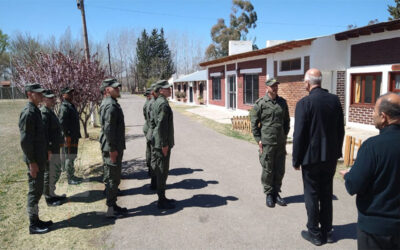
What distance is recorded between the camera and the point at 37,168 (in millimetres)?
3996

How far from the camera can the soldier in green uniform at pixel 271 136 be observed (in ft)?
15.2

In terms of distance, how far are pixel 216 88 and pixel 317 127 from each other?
20.6 meters

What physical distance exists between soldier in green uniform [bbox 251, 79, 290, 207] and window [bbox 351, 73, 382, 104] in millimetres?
8274

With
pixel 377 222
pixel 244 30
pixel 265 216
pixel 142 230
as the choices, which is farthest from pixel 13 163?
pixel 244 30

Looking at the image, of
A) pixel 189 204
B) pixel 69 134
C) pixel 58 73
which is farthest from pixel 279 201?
pixel 58 73

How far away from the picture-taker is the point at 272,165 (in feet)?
15.4

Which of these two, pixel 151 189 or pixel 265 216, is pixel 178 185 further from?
pixel 265 216

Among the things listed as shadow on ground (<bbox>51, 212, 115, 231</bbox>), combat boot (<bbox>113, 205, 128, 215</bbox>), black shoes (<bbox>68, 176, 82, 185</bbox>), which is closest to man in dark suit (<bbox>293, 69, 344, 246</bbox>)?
combat boot (<bbox>113, 205, 128, 215</bbox>)

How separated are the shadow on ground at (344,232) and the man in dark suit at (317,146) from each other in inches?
7.8

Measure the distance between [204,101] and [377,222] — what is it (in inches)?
1098

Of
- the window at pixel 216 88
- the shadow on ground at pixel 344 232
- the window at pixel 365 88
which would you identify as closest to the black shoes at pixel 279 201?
the shadow on ground at pixel 344 232

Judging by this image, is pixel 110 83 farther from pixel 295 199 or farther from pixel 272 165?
pixel 295 199

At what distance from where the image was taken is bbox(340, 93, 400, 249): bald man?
215cm

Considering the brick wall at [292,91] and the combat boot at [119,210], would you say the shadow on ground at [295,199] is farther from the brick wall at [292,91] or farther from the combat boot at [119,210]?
the brick wall at [292,91]
